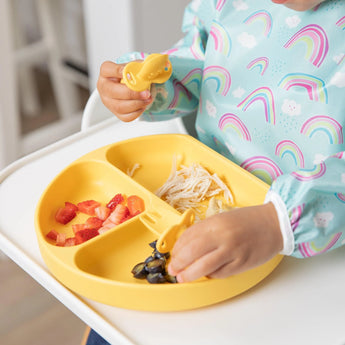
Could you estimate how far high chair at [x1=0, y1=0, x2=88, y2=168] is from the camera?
179cm

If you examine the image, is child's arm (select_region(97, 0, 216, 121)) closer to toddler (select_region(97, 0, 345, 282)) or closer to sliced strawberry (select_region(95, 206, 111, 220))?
toddler (select_region(97, 0, 345, 282))

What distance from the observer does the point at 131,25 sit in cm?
163

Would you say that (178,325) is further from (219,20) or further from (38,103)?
(38,103)

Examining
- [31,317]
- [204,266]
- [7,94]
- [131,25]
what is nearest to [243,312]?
[204,266]

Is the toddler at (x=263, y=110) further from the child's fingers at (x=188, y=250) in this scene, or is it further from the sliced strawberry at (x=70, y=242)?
the sliced strawberry at (x=70, y=242)

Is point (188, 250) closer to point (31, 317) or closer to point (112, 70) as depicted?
point (112, 70)

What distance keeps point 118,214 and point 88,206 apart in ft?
0.19

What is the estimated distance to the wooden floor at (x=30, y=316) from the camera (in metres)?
1.50

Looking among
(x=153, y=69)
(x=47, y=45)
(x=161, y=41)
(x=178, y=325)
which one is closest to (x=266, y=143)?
(x=153, y=69)

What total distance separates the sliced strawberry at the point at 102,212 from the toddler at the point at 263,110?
0.49ft

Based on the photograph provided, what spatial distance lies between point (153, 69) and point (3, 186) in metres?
0.29

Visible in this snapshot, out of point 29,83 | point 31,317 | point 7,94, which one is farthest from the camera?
point 29,83

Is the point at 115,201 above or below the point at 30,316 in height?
above

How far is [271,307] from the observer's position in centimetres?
68
